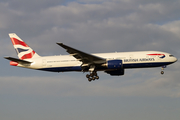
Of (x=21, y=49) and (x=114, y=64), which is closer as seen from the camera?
(x=114, y=64)

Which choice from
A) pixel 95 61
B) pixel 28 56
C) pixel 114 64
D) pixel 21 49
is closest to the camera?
pixel 114 64

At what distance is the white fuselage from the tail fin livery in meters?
2.69

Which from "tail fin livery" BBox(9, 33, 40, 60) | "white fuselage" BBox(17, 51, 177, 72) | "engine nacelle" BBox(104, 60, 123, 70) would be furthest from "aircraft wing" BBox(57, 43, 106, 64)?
"tail fin livery" BBox(9, 33, 40, 60)

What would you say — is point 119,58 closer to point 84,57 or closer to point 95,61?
point 95,61

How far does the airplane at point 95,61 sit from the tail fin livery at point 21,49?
1878mm

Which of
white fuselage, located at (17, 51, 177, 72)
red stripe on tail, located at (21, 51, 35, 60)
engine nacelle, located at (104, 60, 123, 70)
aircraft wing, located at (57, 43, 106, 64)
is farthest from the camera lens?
red stripe on tail, located at (21, 51, 35, 60)

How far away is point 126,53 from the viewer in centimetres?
4203

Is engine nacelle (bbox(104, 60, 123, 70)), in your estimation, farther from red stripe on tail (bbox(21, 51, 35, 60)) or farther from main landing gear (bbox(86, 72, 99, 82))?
red stripe on tail (bbox(21, 51, 35, 60))

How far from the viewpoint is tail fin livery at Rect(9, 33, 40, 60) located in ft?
153

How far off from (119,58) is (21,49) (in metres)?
17.4

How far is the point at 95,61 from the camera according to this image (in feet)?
135

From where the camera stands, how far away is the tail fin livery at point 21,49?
46.6m

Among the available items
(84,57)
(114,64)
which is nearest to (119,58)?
(114,64)

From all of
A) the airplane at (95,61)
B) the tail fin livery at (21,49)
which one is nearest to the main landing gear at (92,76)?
the airplane at (95,61)
